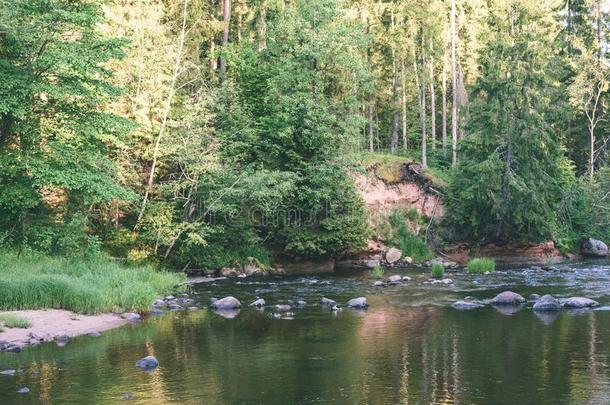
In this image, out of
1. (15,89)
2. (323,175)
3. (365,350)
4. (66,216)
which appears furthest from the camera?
(323,175)

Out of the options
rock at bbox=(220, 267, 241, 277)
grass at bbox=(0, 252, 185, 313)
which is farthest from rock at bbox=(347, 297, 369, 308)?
rock at bbox=(220, 267, 241, 277)

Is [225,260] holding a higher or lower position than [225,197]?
lower

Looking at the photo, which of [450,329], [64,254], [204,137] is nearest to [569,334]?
[450,329]

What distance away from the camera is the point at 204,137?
106 ft

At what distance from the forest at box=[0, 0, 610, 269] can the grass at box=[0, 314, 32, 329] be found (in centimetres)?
724

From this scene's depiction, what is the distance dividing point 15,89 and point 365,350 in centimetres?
1562

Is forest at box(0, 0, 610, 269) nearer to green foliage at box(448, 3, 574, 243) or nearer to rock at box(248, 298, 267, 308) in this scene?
green foliage at box(448, 3, 574, 243)

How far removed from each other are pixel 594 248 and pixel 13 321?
3465cm

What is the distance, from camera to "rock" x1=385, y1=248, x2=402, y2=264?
36.1 m

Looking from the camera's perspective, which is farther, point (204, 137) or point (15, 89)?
point (204, 137)

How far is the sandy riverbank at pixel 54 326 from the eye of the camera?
15234 mm

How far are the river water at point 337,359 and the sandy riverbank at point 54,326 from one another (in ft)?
1.81

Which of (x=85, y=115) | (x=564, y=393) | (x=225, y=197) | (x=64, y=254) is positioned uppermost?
(x=85, y=115)

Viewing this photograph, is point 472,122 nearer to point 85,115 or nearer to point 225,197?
point 225,197
